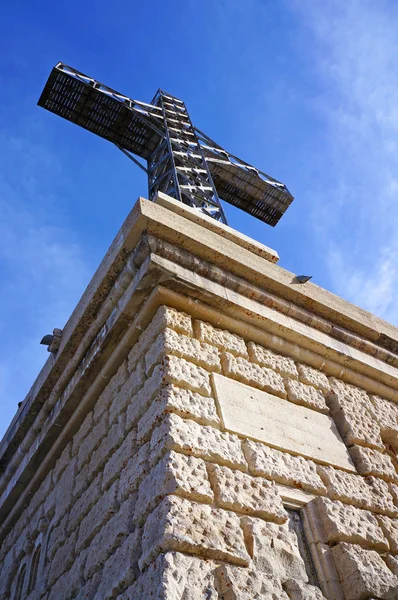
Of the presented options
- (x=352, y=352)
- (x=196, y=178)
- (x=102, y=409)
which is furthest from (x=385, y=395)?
(x=196, y=178)

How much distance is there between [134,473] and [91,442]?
1083 millimetres

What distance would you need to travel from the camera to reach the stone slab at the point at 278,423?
3.20 metres

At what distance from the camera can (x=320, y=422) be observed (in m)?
3.70

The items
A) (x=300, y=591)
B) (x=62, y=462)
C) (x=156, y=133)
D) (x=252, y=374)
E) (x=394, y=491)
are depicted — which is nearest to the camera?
(x=300, y=591)

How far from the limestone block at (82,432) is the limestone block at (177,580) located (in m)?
1.86

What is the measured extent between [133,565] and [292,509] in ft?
3.11

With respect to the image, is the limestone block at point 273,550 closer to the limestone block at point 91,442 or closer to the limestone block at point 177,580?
the limestone block at point 177,580

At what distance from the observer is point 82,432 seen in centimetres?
426

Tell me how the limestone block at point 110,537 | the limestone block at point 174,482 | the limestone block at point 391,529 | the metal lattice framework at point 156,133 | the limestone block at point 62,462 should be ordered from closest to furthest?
the limestone block at point 174,482 < the limestone block at point 110,537 < the limestone block at point 391,529 < the limestone block at point 62,462 < the metal lattice framework at point 156,133

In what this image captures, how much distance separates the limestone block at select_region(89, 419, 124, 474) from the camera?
3.46 meters

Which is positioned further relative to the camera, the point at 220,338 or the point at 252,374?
the point at 220,338

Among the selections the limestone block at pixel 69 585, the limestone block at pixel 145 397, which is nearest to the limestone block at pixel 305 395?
the limestone block at pixel 145 397

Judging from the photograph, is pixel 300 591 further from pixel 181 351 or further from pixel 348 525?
pixel 181 351

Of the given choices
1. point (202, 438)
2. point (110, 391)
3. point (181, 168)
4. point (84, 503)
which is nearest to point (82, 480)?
point (84, 503)
